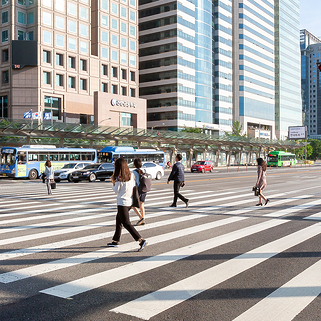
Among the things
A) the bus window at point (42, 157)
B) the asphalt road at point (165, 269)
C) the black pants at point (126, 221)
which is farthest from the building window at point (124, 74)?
the black pants at point (126, 221)

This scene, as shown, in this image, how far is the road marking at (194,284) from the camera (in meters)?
4.42

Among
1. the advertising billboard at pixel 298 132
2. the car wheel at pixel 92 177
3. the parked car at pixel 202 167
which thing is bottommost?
the car wheel at pixel 92 177

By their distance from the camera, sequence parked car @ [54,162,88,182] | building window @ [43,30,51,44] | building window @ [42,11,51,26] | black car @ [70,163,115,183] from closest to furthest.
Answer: black car @ [70,163,115,183], parked car @ [54,162,88,182], building window @ [42,11,51,26], building window @ [43,30,51,44]

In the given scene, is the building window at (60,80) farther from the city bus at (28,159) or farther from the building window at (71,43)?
the city bus at (28,159)

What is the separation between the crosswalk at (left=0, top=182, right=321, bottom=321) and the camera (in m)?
4.68

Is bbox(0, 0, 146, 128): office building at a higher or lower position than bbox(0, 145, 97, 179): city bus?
higher

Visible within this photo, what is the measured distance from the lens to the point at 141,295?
4852mm

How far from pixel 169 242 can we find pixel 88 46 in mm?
61076

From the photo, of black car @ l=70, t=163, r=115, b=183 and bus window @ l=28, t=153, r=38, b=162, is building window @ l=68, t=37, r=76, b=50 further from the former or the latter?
black car @ l=70, t=163, r=115, b=183

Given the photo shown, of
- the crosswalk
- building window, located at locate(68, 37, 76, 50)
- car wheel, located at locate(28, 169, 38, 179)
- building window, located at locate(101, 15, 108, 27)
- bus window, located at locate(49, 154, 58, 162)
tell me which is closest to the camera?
the crosswalk

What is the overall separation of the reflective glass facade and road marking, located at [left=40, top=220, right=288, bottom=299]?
124 m

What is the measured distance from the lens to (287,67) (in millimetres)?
135000

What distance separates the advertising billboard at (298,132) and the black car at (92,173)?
63.4 m

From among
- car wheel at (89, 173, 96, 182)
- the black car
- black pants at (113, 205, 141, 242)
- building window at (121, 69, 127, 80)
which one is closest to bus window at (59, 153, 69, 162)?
the black car
